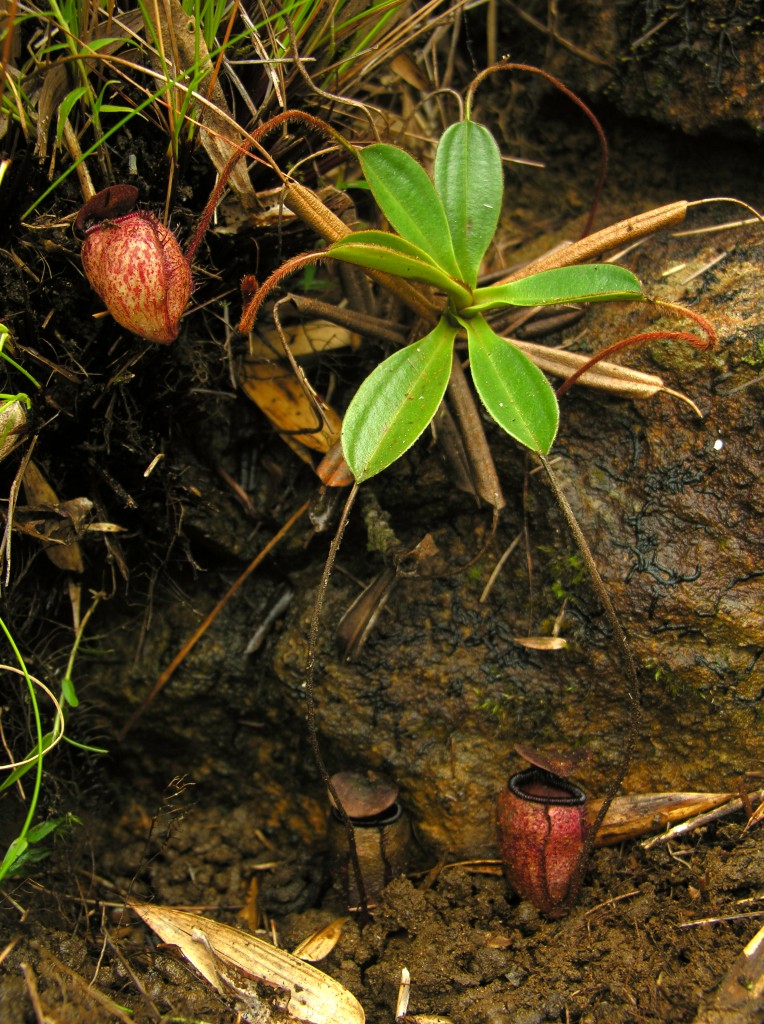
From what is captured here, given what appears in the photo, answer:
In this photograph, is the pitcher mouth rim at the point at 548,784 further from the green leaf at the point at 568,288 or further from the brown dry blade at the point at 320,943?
the green leaf at the point at 568,288

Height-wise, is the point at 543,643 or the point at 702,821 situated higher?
the point at 543,643

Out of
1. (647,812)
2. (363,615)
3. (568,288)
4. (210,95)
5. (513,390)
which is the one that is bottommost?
(647,812)

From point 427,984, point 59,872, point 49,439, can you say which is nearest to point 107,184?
point 49,439

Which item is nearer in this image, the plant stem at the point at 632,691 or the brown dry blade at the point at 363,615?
the plant stem at the point at 632,691

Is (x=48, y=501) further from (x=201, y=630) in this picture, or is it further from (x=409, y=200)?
(x=409, y=200)

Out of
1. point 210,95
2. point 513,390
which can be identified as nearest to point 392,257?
point 513,390

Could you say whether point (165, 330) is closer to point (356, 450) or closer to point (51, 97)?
point (356, 450)

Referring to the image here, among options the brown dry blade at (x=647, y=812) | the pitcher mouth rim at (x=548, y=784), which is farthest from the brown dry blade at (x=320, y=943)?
the brown dry blade at (x=647, y=812)

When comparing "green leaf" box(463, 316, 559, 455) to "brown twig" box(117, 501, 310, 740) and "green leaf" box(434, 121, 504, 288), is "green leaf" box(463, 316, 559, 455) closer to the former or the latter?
"green leaf" box(434, 121, 504, 288)
